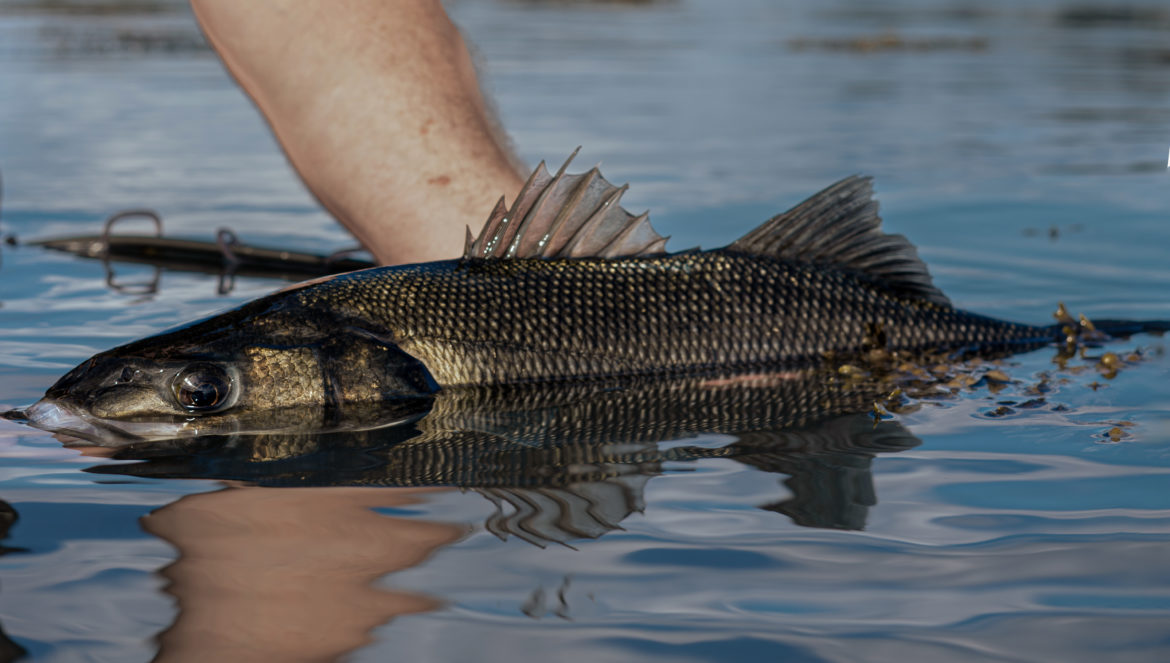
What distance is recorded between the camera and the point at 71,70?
18.6m

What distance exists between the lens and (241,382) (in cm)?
377

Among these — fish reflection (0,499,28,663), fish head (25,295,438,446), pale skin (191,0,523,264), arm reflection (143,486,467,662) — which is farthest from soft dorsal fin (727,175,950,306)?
fish reflection (0,499,28,663)

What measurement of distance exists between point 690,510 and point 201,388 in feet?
5.03

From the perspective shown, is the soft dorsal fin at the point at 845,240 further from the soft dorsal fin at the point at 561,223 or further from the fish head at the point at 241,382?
the fish head at the point at 241,382

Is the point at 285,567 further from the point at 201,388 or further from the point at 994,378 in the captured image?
the point at 994,378

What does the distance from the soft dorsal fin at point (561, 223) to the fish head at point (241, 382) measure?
0.61 metres

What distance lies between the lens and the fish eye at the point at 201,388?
3693 millimetres

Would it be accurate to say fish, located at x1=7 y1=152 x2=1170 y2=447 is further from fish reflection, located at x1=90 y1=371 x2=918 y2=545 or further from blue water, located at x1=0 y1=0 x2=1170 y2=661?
blue water, located at x1=0 y1=0 x2=1170 y2=661

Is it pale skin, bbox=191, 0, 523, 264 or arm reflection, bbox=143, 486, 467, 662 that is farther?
pale skin, bbox=191, 0, 523, 264

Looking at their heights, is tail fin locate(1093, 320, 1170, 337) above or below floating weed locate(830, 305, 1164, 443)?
above

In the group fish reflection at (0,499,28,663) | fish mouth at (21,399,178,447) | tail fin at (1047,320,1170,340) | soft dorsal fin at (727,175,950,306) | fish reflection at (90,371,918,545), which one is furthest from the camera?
tail fin at (1047,320,1170,340)

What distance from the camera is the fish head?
3.63 metres

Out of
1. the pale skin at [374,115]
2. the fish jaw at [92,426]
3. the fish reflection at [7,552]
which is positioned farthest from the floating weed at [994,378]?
the fish reflection at [7,552]

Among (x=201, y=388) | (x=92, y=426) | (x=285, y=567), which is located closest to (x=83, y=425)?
(x=92, y=426)
